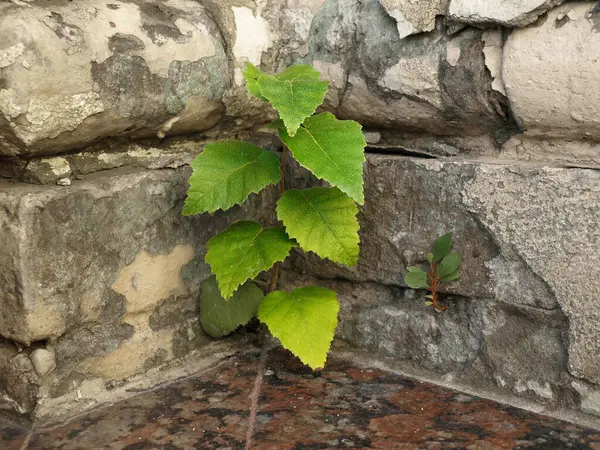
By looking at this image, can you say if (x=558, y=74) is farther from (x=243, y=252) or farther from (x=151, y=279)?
(x=151, y=279)

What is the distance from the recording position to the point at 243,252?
180 cm

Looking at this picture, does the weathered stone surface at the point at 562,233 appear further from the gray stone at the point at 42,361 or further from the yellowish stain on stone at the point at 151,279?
the gray stone at the point at 42,361

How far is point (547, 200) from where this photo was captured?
63.7 inches

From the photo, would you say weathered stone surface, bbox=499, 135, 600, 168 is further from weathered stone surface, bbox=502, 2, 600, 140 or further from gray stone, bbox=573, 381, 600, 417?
gray stone, bbox=573, 381, 600, 417

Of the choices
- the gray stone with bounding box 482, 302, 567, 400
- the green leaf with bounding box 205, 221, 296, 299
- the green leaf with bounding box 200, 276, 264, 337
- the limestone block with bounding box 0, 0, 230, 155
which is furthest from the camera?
the green leaf with bounding box 200, 276, 264, 337

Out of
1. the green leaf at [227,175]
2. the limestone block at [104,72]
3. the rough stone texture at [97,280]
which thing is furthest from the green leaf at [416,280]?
the limestone block at [104,72]

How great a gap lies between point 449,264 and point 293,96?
50 centimetres

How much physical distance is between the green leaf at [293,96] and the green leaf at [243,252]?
321mm

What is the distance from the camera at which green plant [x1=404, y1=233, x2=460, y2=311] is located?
1.77 meters

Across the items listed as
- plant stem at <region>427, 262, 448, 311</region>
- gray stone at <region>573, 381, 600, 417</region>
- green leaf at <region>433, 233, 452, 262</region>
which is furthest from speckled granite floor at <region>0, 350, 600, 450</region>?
green leaf at <region>433, 233, 452, 262</region>

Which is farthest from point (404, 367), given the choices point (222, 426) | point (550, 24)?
point (550, 24)

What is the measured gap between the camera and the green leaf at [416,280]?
5.96 ft

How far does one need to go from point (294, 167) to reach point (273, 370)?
506mm

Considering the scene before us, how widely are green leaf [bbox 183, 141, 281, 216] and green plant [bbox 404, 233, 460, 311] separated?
385mm
